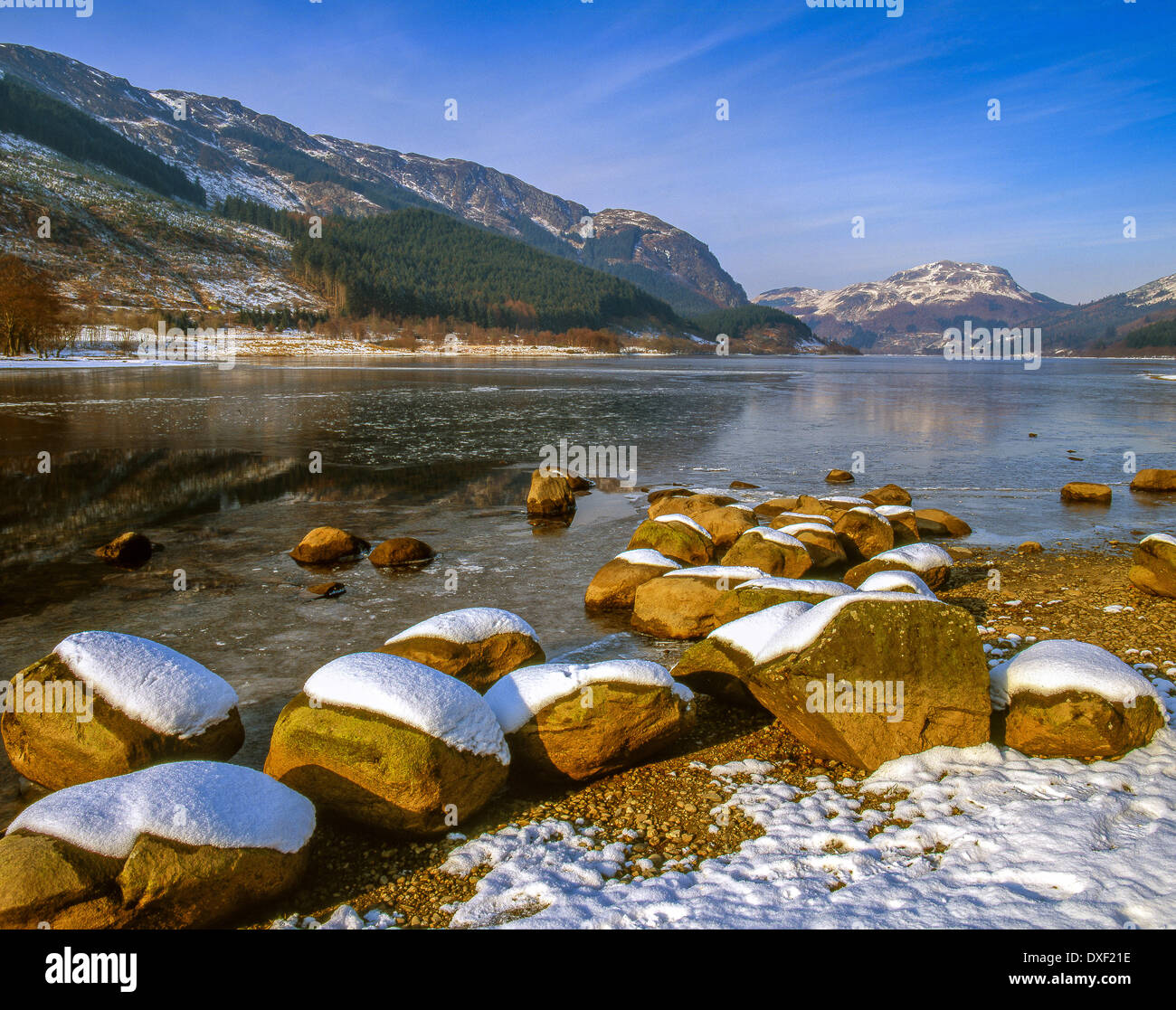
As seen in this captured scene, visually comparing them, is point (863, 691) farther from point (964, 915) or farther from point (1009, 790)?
point (964, 915)

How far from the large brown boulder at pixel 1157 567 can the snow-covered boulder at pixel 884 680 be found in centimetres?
686

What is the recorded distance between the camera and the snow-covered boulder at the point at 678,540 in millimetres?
14312

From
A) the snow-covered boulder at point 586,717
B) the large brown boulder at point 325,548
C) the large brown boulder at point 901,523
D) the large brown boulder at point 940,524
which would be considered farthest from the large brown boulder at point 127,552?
the large brown boulder at point 940,524

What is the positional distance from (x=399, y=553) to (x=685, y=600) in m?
6.39

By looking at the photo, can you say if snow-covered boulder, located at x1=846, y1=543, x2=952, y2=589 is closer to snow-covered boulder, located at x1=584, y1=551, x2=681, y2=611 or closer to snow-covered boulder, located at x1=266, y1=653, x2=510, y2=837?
snow-covered boulder, located at x1=584, y1=551, x2=681, y2=611

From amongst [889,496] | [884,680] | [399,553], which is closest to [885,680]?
[884,680]

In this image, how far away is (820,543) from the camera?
47.1ft

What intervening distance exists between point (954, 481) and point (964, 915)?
22.7 m

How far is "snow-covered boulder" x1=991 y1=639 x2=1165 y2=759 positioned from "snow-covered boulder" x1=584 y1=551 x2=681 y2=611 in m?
5.74

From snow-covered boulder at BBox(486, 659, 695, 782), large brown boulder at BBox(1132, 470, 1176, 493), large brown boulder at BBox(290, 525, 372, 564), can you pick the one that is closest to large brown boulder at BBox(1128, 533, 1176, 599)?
snow-covered boulder at BBox(486, 659, 695, 782)

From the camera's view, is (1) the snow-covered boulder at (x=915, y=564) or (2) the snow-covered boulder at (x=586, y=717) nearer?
(2) the snow-covered boulder at (x=586, y=717)

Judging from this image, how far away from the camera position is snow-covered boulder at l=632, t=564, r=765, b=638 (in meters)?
11.0

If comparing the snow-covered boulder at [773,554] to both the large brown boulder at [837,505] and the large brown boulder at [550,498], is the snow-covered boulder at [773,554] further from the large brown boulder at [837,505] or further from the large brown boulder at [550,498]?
the large brown boulder at [550,498]

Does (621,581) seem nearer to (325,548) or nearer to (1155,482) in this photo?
(325,548)
